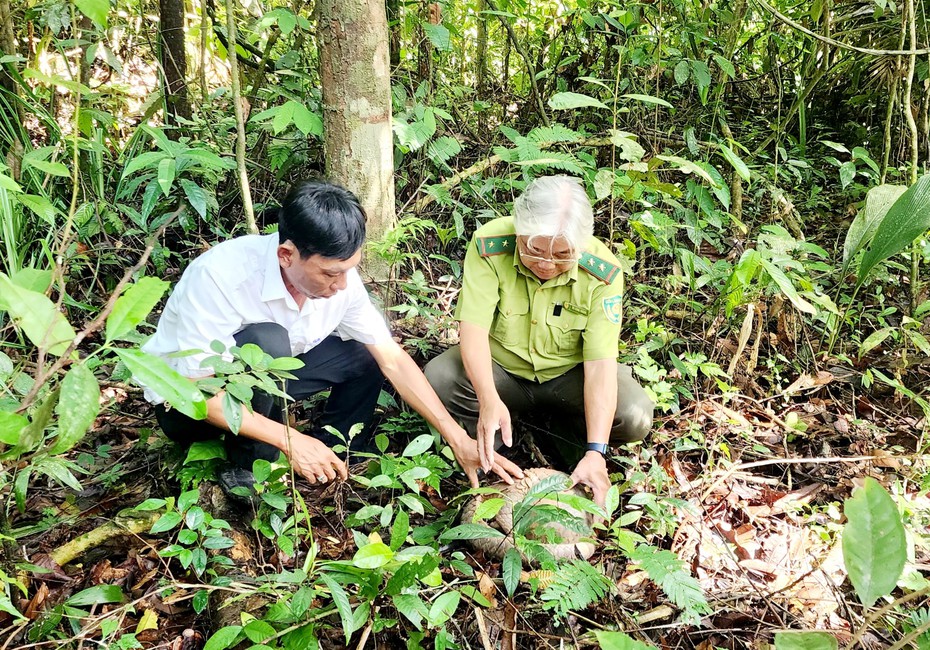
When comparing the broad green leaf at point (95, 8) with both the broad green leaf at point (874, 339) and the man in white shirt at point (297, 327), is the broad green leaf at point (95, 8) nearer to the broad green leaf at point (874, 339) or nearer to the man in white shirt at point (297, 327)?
the man in white shirt at point (297, 327)

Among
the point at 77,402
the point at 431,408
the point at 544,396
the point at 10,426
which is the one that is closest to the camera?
the point at 77,402

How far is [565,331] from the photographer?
9.80 feet

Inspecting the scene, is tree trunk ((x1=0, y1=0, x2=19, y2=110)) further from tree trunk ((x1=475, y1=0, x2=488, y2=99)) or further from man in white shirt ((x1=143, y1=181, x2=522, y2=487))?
tree trunk ((x1=475, y1=0, x2=488, y2=99))

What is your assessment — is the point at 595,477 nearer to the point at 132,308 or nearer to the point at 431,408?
the point at 431,408

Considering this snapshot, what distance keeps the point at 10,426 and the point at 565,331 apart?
2111 millimetres

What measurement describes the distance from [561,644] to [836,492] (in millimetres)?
1548

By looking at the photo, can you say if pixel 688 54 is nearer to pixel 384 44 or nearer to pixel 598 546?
pixel 384 44

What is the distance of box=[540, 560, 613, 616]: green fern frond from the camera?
1.98 metres

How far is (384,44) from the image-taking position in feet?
10.3

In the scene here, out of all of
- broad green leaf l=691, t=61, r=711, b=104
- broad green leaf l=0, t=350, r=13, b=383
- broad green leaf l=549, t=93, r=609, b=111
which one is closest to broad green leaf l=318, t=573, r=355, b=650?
broad green leaf l=0, t=350, r=13, b=383

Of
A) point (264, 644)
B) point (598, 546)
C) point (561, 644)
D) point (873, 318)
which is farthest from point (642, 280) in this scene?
point (264, 644)

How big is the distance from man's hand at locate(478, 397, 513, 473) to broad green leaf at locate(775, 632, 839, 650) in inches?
58.1

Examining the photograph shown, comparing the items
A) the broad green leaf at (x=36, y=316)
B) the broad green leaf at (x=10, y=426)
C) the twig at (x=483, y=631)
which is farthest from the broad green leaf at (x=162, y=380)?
the twig at (x=483, y=631)

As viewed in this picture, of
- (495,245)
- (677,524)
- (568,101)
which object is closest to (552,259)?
(495,245)
